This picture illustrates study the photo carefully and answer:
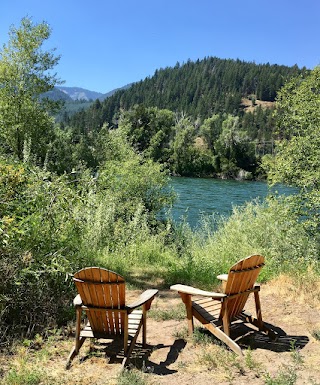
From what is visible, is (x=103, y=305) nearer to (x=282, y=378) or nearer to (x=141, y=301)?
(x=141, y=301)

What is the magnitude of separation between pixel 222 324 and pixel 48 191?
2977 mm

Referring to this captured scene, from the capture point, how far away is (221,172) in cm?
7181

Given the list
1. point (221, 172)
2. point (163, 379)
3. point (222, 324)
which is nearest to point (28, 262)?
point (163, 379)

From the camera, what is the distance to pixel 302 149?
30.5ft

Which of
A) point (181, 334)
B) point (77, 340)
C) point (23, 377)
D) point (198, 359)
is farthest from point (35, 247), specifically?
point (198, 359)

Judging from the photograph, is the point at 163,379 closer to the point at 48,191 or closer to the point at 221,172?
the point at 48,191

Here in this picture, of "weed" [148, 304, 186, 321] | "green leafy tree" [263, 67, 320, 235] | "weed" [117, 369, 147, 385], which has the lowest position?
"weed" [148, 304, 186, 321]

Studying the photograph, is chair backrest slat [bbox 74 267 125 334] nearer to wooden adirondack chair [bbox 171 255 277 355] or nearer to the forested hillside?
wooden adirondack chair [bbox 171 255 277 355]

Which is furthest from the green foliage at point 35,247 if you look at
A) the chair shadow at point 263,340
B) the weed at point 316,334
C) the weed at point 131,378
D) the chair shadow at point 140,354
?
the weed at point 316,334

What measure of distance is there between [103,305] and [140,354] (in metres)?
0.79

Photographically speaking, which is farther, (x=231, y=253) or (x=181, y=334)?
(x=231, y=253)

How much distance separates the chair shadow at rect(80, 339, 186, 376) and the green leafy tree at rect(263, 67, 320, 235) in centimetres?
530

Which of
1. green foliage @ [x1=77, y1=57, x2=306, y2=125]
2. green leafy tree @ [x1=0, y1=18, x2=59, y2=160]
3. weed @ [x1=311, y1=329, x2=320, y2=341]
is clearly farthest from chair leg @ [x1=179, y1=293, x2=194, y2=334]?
green foliage @ [x1=77, y1=57, x2=306, y2=125]

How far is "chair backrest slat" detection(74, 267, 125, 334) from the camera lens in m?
3.74
